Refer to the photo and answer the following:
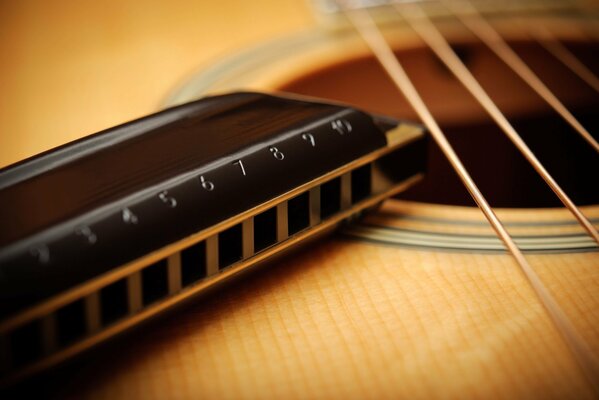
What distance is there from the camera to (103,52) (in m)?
0.82

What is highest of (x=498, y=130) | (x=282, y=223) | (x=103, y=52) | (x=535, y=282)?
(x=103, y=52)

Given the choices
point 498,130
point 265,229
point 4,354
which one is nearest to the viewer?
point 4,354

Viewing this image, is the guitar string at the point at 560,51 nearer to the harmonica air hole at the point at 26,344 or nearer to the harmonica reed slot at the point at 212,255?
the harmonica reed slot at the point at 212,255

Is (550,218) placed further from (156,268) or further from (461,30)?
(461,30)

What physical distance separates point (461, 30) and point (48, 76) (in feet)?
1.75

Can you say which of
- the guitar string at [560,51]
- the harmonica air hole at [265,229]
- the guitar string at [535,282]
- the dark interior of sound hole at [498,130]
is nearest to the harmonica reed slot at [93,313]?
the harmonica air hole at [265,229]

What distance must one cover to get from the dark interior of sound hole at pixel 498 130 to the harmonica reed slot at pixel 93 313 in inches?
24.0

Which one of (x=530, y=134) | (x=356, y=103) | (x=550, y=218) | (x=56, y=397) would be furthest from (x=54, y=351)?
(x=530, y=134)

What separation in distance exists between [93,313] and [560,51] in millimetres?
755

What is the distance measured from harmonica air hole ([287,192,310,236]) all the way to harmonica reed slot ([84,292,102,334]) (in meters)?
0.14

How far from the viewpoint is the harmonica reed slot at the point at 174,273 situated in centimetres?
36

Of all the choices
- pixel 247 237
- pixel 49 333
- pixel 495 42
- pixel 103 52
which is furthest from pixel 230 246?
pixel 495 42

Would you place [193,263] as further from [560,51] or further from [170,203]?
[560,51]

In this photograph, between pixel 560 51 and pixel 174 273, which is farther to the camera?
pixel 560 51
